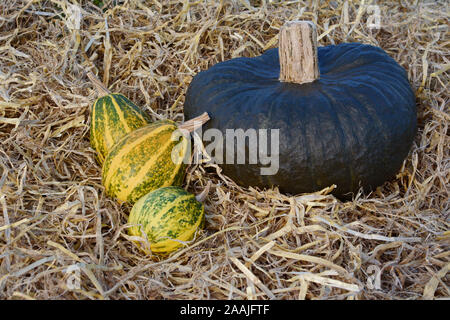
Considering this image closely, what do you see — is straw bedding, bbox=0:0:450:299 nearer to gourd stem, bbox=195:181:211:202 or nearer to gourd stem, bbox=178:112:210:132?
gourd stem, bbox=195:181:211:202

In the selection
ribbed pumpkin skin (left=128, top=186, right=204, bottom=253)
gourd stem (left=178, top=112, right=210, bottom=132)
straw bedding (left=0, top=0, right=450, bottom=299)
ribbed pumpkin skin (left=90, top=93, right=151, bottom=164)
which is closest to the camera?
straw bedding (left=0, top=0, right=450, bottom=299)

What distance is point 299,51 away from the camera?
10.7 feet

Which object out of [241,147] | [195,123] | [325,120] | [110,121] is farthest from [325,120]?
[110,121]

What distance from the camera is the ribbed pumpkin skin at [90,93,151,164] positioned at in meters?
Result: 3.29

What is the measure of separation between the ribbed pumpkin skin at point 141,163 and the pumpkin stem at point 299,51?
2.82 feet

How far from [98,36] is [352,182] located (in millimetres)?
2462

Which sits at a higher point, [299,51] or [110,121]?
[299,51]

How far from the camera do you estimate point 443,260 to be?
2672 millimetres

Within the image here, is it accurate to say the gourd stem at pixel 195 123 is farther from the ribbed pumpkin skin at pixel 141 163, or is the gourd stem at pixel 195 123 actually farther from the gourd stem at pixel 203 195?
the gourd stem at pixel 203 195

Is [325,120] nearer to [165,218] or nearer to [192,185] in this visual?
[192,185]

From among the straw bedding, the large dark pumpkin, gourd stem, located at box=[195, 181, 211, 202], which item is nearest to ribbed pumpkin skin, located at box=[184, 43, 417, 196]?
the large dark pumpkin

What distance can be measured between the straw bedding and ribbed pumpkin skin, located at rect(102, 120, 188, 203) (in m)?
0.14

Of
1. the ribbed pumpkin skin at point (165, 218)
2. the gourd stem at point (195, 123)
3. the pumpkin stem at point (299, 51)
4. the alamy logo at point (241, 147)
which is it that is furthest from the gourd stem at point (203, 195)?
the pumpkin stem at point (299, 51)

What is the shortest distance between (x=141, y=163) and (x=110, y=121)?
0.45 metres
